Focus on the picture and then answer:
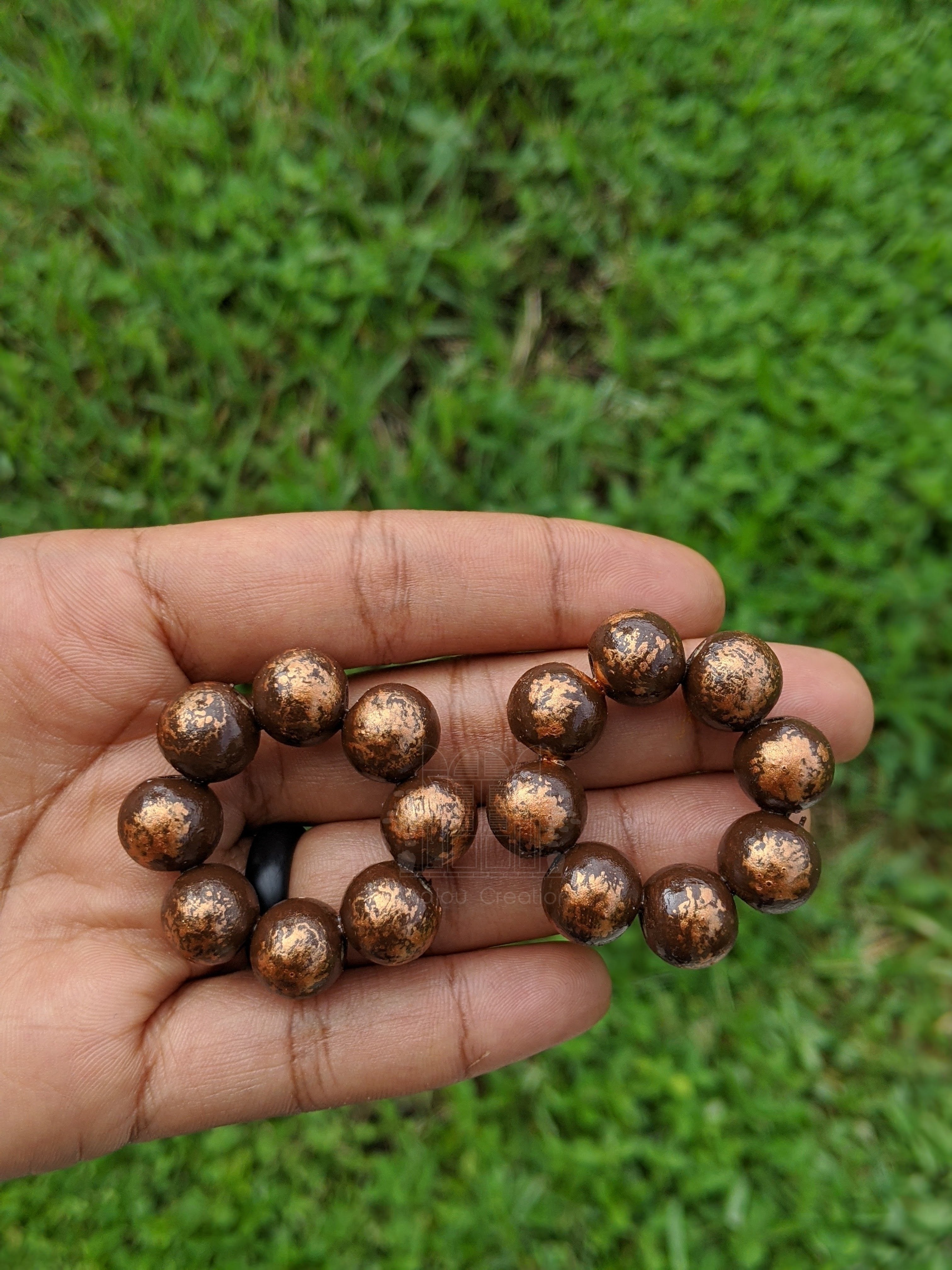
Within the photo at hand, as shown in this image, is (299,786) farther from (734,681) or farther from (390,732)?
(734,681)

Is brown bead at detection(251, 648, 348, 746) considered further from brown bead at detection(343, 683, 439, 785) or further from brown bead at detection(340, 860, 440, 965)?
brown bead at detection(340, 860, 440, 965)

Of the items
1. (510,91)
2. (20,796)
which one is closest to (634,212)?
(510,91)

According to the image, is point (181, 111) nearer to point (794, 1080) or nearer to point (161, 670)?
point (161, 670)

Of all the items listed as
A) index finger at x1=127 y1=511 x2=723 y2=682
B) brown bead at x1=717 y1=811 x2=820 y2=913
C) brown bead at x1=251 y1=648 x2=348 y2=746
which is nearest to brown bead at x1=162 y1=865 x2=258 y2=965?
brown bead at x1=251 y1=648 x2=348 y2=746

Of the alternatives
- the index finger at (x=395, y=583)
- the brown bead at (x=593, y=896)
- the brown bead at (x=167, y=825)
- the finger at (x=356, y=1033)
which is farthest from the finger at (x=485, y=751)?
the finger at (x=356, y=1033)

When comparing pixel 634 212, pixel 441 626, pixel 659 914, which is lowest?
pixel 659 914

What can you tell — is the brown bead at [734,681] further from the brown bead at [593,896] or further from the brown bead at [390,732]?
the brown bead at [390,732]

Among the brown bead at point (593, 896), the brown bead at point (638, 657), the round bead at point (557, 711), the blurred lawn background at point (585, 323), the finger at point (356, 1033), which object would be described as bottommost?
the finger at point (356, 1033)
